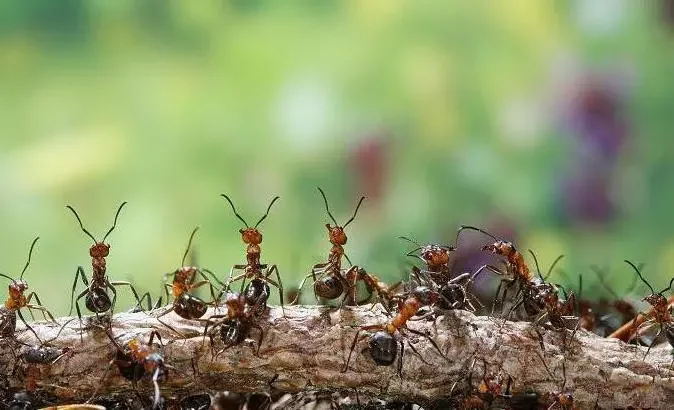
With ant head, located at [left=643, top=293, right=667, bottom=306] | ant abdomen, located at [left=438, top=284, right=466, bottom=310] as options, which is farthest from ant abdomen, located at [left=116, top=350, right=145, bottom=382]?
ant head, located at [left=643, top=293, right=667, bottom=306]

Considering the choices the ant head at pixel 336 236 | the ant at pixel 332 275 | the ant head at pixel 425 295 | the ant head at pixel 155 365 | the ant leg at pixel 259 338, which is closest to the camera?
the ant head at pixel 155 365

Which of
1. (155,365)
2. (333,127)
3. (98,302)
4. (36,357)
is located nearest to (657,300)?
(155,365)

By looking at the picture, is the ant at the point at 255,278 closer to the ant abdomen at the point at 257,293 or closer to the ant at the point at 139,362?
the ant abdomen at the point at 257,293

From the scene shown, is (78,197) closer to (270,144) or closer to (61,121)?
(61,121)

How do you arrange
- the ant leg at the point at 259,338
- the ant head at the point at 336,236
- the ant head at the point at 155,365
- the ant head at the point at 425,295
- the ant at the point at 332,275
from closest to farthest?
the ant head at the point at 155,365 < the ant leg at the point at 259,338 < the ant head at the point at 425,295 < the ant at the point at 332,275 < the ant head at the point at 336,236

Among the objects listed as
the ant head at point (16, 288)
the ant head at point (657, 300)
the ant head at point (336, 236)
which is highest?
the ant head at point (336, 236)

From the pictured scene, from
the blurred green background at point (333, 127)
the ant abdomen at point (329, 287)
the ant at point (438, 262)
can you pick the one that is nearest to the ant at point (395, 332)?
Result: the ant at point (438, 262)

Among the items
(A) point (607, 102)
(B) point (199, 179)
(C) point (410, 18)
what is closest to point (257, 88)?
(B) point (199, 179)

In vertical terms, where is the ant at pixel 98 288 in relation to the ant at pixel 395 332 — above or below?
above

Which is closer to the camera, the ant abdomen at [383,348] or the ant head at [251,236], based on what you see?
the ant abdomen at [383,348]
